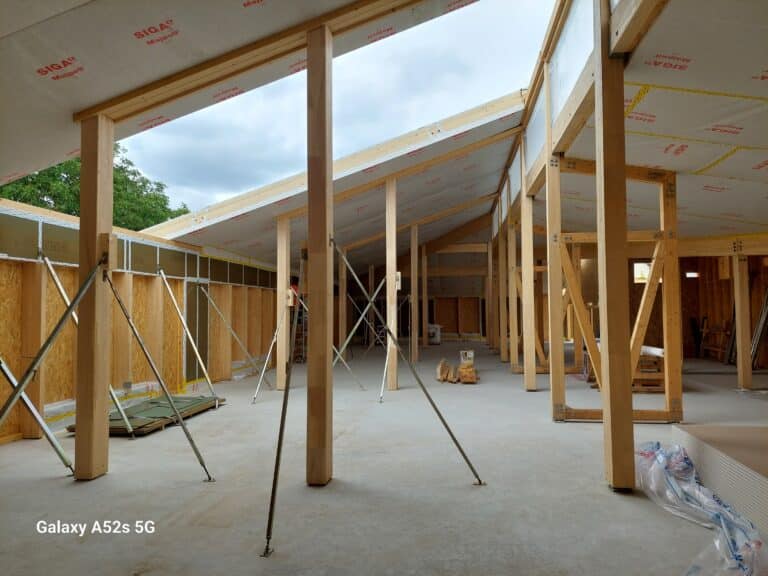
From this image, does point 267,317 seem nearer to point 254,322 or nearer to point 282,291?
point 254,322

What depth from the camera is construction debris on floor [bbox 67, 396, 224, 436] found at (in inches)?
193

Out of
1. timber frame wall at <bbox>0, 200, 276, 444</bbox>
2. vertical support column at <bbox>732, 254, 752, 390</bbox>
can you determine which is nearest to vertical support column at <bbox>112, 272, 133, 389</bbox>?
timber frame wall at <bbox>0, 200, 276, 444</bbox>

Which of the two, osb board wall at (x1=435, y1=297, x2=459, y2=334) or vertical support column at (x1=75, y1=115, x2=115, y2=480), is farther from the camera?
osb board wall at (x1=435, y1=297, x2=459, y2=334)

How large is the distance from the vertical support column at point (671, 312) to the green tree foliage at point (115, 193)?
13.6 meters

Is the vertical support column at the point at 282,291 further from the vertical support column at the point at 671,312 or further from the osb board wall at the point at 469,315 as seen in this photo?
the osb board wall at the point at 469,315

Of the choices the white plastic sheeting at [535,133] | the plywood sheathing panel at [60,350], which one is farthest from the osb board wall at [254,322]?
the white plastic sheeting at [535,133]

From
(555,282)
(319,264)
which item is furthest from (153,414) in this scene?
(555,282)

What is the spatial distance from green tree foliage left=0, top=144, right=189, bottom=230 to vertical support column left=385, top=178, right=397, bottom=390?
965cm

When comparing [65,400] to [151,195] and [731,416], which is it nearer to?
[731,416]

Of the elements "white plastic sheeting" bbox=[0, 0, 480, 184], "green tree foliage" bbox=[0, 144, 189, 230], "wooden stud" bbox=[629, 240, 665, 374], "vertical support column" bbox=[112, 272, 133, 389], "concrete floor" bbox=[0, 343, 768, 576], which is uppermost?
"green tree foliage" bbox=[0, 144, 189, 230]

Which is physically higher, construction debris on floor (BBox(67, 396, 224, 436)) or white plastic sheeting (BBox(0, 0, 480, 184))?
white plastic sheeting (BBox(0, 0, 480, 184))

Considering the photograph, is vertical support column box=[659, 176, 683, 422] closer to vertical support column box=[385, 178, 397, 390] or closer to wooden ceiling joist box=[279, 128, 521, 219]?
wooden ceiling joist box=[279, 128, 521, 219]

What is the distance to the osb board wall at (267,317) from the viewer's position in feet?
36.6

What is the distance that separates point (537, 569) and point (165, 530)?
190 centimetres
